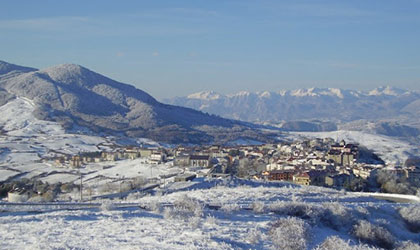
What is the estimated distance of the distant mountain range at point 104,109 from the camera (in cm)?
10950

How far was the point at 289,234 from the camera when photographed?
16.7m

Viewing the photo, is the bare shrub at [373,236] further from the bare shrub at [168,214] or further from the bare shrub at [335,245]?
the bare shrub at [168,214]

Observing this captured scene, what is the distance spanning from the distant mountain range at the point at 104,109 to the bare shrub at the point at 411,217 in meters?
77.6

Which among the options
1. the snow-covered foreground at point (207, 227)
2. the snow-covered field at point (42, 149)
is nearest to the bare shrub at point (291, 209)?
the snow-covered foreground at point (207, 227)

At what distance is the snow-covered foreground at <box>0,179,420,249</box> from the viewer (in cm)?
1581

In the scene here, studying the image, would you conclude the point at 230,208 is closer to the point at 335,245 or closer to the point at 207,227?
the point at 207,227

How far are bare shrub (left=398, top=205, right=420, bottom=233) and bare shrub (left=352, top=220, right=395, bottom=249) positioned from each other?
423cm

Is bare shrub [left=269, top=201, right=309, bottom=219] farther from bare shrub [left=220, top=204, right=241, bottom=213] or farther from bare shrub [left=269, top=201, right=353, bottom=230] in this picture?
bare shrub [left=220, top=204, right=241, bottom=213]

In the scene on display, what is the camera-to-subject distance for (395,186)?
42000mm

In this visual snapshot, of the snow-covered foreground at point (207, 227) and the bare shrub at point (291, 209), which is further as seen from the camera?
the bare shrub at point (291, 209)

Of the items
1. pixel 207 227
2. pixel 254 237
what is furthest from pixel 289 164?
pixel 254 237

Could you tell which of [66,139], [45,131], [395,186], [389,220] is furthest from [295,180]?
[45,131]

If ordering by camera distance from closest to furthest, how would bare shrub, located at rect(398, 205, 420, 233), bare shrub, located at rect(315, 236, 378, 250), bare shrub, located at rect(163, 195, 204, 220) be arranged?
bare shrub, located at rect(315, 236, 378, 250) → bare shrub, located at rect(163, 195, 204, 220) → bare shrub, located at rect(398, 205, 420, 233)

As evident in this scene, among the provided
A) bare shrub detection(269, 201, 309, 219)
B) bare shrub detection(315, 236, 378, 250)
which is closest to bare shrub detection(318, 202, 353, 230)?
bare shrub detection(269, 201, 309, 219)
